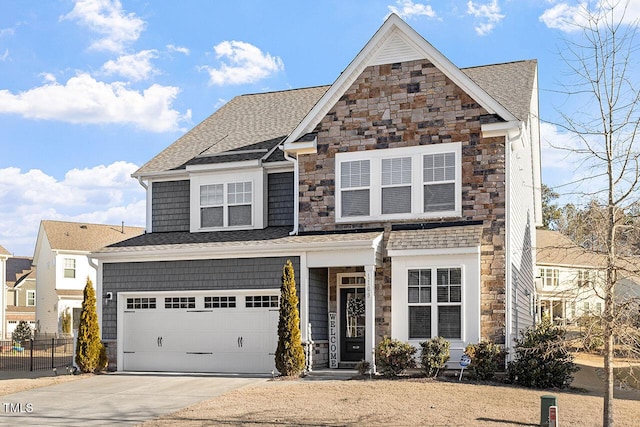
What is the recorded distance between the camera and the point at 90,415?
48.4ft

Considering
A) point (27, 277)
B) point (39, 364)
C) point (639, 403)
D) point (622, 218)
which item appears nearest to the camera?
point (622, 218)

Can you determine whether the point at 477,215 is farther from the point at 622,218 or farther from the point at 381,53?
the point at 622,218

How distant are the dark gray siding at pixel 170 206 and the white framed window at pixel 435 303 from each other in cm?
826

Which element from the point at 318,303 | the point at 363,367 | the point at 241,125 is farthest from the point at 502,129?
the point at 241,125

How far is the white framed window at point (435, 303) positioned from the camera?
60.8ft

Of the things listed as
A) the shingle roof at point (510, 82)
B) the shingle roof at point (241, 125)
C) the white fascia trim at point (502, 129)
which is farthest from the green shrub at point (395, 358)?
the shingle roof at point (241, 125)

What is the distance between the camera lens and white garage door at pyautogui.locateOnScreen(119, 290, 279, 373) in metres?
20.4

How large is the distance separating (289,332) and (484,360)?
4.68 metres

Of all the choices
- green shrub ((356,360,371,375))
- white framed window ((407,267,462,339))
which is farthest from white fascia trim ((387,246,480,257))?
green shrub ((356,360,371,375))

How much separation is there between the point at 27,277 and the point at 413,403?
145 ft

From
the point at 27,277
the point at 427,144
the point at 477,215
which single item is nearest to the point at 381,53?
the point at 427,144

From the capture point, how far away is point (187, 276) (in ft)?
68.6

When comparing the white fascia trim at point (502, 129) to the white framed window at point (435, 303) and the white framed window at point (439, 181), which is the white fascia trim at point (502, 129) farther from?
the white framed window at point (435, 303)

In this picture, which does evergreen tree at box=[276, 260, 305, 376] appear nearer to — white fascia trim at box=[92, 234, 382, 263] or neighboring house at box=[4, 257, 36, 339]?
white fascia trim at box=[92, 234, 382, 263]
